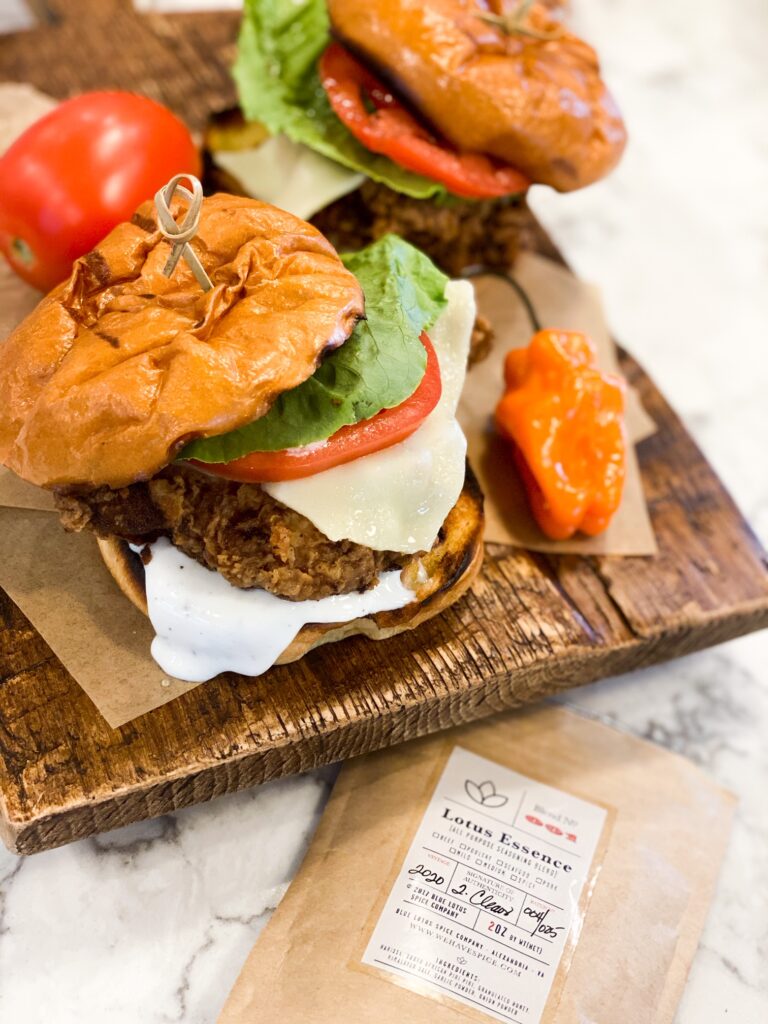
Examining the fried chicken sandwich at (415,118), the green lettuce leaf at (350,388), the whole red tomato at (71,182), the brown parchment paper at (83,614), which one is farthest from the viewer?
the fried chicken sandwich at (415,118)

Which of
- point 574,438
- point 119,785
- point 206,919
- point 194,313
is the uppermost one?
point 194,313

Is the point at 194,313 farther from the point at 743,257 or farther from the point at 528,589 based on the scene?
the point at 743,257

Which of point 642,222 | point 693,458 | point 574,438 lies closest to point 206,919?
point 574,438

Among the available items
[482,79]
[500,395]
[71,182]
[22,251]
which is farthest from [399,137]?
[22,251]

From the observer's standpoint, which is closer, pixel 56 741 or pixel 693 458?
pixel 56 741

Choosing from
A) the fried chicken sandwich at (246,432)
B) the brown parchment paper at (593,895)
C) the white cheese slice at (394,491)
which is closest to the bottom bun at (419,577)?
the fried chicken sandwich at (246,432)

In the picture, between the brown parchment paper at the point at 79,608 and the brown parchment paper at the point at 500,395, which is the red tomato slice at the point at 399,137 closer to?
the brown parchment paper at the point at 500,395
